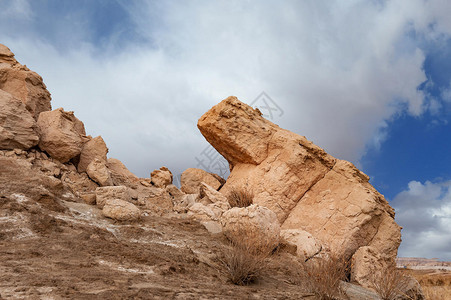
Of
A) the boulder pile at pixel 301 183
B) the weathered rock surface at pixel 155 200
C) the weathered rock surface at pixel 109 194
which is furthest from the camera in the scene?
the boulder pile at pixel 301 183

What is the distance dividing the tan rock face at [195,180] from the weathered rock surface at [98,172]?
3188mm

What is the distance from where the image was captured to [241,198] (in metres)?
10.3

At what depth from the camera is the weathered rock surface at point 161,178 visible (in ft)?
37.0

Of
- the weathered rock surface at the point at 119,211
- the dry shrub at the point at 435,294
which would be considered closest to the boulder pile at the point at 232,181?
the weathered rock surface at the point at 119,211

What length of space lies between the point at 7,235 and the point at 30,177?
2439mm

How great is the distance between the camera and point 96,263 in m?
4.38

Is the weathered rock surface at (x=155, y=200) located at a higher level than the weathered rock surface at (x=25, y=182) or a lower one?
higher

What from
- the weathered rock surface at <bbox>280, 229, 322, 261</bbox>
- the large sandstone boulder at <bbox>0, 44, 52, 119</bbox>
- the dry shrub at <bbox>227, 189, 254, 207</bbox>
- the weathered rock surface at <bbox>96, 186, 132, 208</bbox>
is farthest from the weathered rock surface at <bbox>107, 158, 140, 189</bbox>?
the weathered rock surface at <bbox>280, 229, 322, 261</bbox>

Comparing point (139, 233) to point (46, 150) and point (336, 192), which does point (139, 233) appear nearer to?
point (46, 150)

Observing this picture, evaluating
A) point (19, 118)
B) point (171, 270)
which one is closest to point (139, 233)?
point (171, 270)

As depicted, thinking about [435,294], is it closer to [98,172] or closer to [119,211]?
[119,211]

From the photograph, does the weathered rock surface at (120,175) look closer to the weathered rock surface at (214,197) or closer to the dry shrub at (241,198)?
the weathered rock surface at (214,197)

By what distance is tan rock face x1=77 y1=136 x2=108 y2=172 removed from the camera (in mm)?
9906

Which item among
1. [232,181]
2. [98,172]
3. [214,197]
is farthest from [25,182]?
[232,181]
